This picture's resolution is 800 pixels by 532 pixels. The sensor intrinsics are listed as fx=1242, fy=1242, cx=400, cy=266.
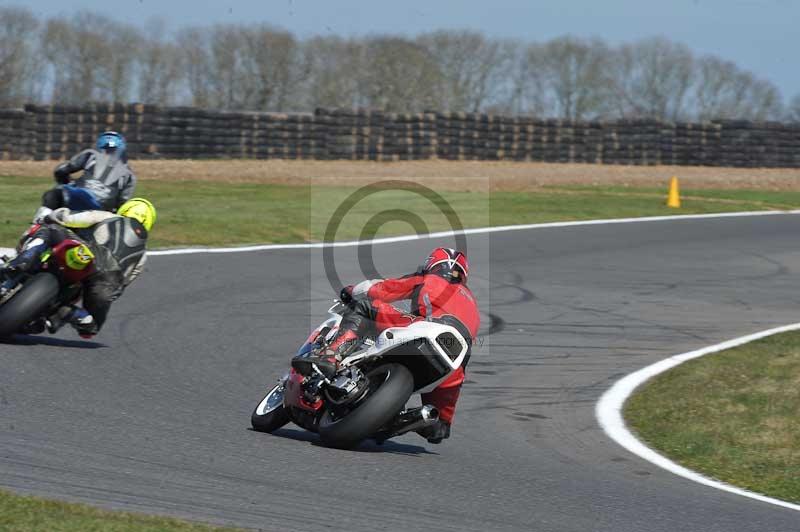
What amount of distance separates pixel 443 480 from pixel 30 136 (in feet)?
78.1

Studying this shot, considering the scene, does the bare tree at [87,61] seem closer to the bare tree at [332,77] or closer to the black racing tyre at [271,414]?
the bare tree at [332,77]

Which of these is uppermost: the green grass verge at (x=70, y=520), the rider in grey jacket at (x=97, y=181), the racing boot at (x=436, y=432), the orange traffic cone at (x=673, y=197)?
the rider in grey jacket at (x=97, y=181)

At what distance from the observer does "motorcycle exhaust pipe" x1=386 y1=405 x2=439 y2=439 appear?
7.14 meters

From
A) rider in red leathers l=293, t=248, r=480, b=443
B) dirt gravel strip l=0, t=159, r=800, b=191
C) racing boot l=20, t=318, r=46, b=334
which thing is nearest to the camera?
rider in red leathers l=293, t=248, r=480, b=443

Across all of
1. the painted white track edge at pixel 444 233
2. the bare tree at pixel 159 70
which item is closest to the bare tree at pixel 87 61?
the bare tree at pixel 159 70

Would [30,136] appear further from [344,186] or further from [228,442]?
[228,442]

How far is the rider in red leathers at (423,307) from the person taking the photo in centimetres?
724

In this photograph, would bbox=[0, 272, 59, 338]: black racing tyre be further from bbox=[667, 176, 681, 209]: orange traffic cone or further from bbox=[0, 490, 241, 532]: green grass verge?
bbox=[667, 176, 681, 209]: orange traffic cone

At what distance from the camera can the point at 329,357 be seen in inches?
283

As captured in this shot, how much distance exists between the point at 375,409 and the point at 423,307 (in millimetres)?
724

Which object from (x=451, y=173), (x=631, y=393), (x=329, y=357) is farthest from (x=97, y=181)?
(x=451, y=173)

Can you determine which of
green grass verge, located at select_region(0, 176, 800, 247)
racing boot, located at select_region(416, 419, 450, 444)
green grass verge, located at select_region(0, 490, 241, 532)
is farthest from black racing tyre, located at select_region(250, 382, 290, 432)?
green grass verge, located at select_region(0, 176, 800, 247)

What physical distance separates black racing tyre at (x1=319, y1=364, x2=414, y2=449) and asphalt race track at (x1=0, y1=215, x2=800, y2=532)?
114 mm

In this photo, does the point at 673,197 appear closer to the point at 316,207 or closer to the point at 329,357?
the point at 316,207
